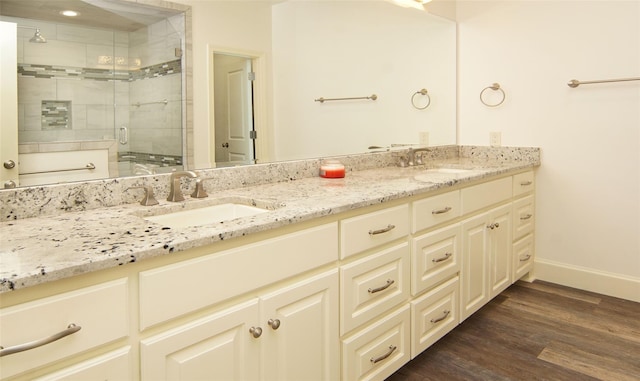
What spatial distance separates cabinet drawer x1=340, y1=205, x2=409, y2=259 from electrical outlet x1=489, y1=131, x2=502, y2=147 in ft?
5.31

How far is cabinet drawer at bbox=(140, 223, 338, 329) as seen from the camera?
105 centimetres

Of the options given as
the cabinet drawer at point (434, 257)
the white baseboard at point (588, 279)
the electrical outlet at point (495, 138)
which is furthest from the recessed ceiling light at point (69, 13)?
the white baseboard at point (588, 279)

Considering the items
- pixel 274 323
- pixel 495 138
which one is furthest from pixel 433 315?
pixel 495 138

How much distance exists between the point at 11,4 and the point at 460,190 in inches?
71.3

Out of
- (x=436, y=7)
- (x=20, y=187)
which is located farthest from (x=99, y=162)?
(x=436, y=7)

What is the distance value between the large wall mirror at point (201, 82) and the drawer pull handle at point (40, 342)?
0.67m

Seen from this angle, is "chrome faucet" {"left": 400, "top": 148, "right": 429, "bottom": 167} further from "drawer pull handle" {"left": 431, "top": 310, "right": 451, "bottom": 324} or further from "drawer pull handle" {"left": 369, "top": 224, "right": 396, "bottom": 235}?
"drawer pull handle" {"left": 369, "top": 224, "right": 396, "bottom": 235}

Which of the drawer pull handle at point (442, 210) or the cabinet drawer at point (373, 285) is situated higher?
the drawer pull handle at point (442, 210)

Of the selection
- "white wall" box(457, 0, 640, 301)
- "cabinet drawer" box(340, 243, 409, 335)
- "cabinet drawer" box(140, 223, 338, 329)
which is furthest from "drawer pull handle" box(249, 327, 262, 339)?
"white wall" box(457, 0, 640, 301)

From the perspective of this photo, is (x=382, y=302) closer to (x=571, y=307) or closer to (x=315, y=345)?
(x=315, y=345)

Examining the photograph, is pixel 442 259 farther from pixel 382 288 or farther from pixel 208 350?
pixel 208 350

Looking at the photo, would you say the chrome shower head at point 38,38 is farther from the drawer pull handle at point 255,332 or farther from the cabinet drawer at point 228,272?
the drawer pull handle at point 255,332

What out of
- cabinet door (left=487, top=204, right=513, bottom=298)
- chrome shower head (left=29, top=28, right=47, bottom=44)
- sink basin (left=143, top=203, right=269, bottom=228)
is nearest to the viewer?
chrome shower head (left=29, top=28, right=47, bottom=44)

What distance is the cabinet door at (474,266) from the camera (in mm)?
2248
